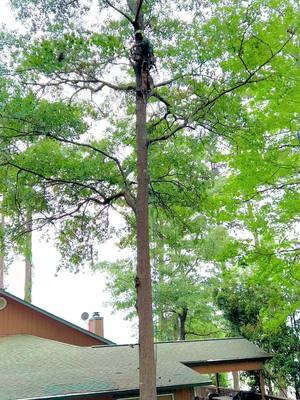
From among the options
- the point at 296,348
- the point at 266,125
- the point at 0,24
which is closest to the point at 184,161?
the point at 266,125

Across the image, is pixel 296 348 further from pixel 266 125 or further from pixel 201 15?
pixel 201 15

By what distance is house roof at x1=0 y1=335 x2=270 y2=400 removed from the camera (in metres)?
8.88

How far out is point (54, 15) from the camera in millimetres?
9180

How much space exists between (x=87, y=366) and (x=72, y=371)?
1.97 feet

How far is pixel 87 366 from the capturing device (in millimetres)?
10414

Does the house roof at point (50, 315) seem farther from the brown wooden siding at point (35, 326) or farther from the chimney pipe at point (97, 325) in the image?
the chimney pipe at point (97, 325)

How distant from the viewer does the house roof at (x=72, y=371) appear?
8781mm

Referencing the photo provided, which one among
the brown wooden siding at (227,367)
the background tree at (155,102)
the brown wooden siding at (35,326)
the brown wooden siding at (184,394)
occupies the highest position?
the background tree at (155,102)

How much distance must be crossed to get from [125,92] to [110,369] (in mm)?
6885

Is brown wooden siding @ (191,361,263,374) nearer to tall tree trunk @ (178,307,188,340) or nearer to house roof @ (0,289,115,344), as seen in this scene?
house roof @ (0,289,115,344)

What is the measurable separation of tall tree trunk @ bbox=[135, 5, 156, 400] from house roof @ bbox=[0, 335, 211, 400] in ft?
5.44

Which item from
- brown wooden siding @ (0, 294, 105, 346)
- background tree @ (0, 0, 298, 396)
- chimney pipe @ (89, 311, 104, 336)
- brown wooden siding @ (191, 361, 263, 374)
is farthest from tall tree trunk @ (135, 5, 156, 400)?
chimney pipe @ (89, 311, 104, 336)

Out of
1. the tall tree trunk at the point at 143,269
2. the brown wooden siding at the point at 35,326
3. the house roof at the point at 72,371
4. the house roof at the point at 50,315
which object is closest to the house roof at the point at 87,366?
the house roof at the point at 72,371

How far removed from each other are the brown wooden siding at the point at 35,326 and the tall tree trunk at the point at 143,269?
7022mm
